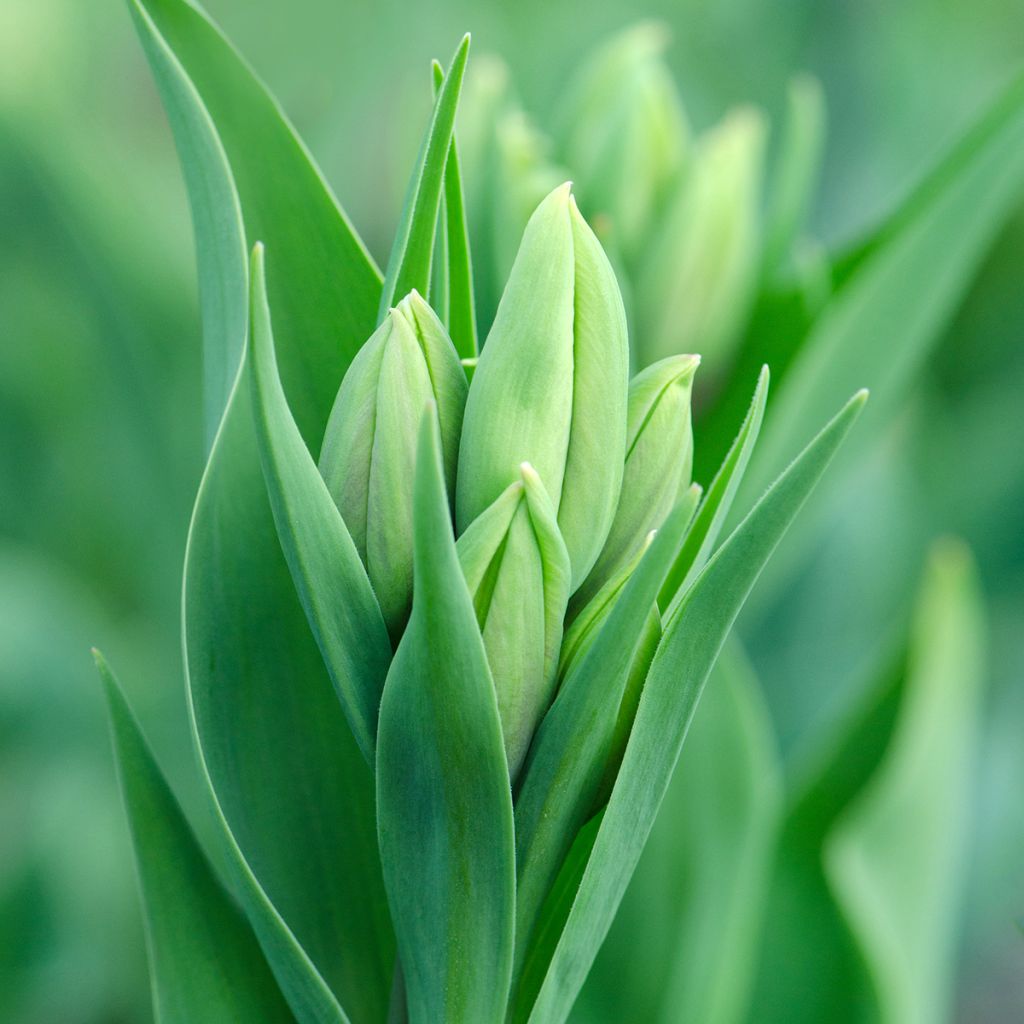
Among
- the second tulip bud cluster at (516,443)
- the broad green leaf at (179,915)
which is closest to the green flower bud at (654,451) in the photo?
the second tulip bud cluster at (516,443)

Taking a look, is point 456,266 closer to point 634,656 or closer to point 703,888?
point 634,656

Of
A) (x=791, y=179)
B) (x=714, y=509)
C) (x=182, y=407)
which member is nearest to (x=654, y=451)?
(x=714, y=509)

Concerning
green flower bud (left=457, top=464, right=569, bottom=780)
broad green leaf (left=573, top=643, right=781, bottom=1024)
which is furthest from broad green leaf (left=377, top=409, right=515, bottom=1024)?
broad green leaf (left=573, top=643, right=781, bottom=1024)

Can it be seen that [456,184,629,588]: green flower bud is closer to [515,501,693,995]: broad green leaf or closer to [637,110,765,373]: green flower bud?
[515,501,693,995]: broad green leaf

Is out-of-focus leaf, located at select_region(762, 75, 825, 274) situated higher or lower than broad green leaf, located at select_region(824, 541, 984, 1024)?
higher

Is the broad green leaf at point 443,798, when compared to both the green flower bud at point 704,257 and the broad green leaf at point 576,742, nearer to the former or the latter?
the broad green leaf at point 576,742
